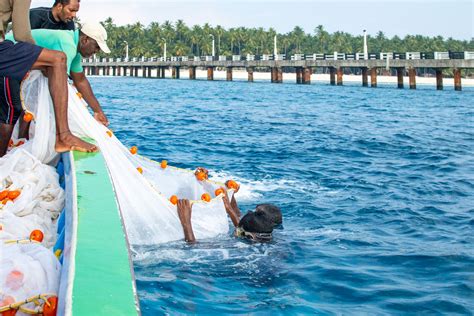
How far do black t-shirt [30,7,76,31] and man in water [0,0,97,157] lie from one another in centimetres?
120

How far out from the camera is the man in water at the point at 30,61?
4.80 metres

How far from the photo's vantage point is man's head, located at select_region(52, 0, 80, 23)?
609 cm

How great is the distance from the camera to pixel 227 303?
5055 millimetres

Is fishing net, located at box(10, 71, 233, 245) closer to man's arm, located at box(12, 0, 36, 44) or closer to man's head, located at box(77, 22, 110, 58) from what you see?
man's head, located at box(77, 22, 110, 58)

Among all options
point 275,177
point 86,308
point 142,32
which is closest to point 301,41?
point 142,32

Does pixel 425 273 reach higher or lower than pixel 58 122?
lower

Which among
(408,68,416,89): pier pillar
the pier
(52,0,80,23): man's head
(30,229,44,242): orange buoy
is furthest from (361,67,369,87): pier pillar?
(30,229,44,242): orange buoy

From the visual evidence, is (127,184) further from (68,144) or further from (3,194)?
(3,194)

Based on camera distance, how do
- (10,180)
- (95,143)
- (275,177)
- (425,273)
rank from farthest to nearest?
1. (275,177)
2. (425,273)
3. (95,143)
4. (10,180)

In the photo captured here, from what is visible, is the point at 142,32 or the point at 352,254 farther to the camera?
the point at 142,32

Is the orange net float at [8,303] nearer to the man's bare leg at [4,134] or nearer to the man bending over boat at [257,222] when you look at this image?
the man's bare leg at [4,134]

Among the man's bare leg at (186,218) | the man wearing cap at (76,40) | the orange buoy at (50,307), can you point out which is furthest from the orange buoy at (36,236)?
the man wearing cap at (76,40)

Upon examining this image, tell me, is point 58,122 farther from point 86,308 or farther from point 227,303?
point 86,308

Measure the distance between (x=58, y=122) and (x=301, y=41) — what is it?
14415cm
